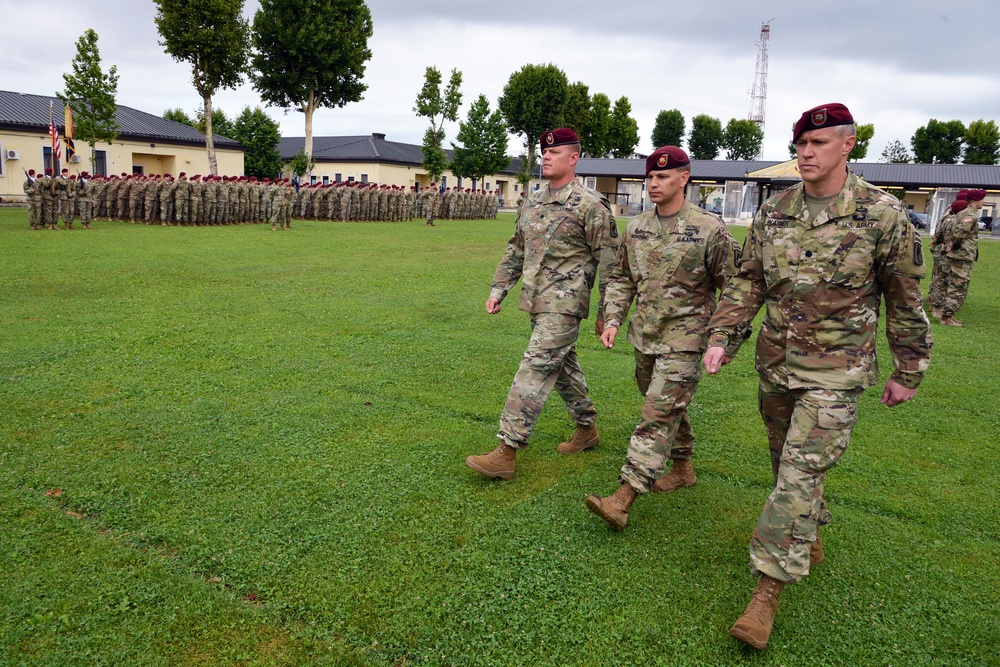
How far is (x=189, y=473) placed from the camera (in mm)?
4492

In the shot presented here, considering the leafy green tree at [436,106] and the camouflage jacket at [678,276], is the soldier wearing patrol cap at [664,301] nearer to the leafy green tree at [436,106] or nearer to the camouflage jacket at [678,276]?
the camouflage jacket at [678,276]

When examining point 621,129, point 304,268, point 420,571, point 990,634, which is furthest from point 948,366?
point 621,129

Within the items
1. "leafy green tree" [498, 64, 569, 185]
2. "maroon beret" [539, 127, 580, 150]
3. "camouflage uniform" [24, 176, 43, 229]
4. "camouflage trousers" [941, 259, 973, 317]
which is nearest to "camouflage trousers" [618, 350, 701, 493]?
"maroon beret" [539, 127, 580, 150]

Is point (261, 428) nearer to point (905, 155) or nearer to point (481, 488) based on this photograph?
point (481, 488)

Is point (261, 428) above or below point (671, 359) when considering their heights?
below

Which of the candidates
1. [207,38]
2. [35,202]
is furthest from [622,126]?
[35,202]

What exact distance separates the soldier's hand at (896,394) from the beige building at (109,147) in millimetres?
32820

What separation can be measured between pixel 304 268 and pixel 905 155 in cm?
8463

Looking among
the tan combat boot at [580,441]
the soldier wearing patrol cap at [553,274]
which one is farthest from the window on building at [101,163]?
the tan combat boot at [580,441]

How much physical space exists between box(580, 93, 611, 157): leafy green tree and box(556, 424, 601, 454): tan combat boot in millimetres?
68291

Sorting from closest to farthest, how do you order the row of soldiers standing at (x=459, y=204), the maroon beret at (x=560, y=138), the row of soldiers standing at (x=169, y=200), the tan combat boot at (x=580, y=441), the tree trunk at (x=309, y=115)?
1. the maroon beret at (x=560, y=138)
2. the tan combat boot at (x=580, y=441)
3. the row of soldiers standing at (x=169, y=200)
4. the row of soldiers standing at (x=459, y=204)
5. the tree trunk at (x=309, y=115)

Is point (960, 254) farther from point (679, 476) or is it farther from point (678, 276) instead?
point (678, 276)

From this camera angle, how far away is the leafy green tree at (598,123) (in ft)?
230

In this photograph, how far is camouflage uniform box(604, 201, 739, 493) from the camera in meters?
3.90
